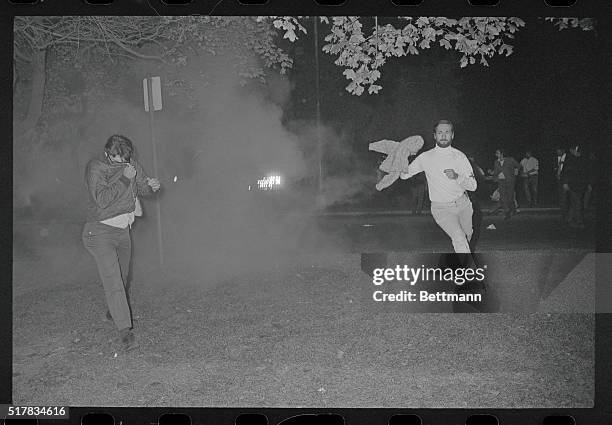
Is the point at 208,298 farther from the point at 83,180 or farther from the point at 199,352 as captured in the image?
the point at 83,180

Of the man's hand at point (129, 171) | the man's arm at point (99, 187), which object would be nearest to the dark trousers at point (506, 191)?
the man's hand at point (129, 171)

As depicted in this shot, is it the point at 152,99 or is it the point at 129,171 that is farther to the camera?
the point at 152,99

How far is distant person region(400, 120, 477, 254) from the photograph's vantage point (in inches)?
193

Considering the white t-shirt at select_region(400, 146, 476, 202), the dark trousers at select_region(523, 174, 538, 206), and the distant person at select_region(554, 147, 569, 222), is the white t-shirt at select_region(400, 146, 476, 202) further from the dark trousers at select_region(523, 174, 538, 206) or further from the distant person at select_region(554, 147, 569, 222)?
the distant person at select_region(554, 147, 569, 222)

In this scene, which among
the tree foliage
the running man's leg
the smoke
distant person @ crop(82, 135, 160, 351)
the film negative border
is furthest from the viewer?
the smoke

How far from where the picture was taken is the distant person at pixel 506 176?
499 cm

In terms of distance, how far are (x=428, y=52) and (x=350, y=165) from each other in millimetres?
1119

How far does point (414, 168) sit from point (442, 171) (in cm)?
23

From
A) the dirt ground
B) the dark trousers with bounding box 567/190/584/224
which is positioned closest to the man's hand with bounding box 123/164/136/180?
the dirt ground

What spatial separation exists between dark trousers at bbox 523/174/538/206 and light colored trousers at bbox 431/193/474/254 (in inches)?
20.4

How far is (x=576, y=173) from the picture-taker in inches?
187

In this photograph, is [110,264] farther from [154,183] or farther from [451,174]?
[451,174]

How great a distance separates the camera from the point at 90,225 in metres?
4.81

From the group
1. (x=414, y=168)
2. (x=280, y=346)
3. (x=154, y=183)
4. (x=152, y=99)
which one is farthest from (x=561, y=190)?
(x=152, y=99)
